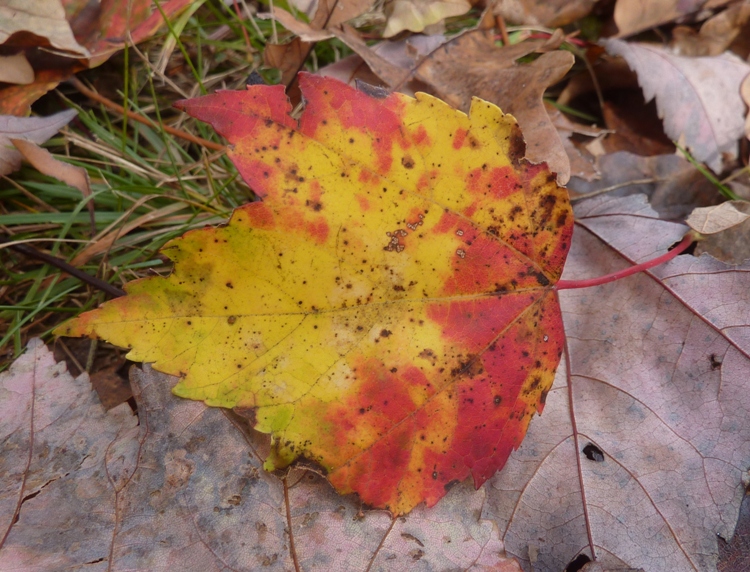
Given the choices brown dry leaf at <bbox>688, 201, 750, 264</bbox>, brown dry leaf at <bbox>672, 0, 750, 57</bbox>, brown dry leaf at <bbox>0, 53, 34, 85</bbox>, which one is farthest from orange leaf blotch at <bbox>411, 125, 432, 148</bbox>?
brown dry leaf at <bbox>672, 0, 750, 57</bbox>

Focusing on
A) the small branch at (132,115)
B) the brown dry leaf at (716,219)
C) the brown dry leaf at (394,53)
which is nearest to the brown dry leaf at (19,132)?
the small branch at (132,115)

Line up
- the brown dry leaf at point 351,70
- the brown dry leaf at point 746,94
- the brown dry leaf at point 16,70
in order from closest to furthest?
the brown dry leaf at point 16,70 → the brown dry leaf at point 351,70 → the brown dry leaf at point 746,94

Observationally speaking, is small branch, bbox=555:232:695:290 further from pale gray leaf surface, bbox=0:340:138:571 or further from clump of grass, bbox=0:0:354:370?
pale gray leaf surface, bbox=0:340:138:571

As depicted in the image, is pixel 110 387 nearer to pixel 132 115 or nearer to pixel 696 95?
pixel 132 115

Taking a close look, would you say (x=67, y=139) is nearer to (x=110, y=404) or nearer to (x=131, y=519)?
(x=110, y=404)

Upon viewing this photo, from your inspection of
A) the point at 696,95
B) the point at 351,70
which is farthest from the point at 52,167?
the point at 696,95

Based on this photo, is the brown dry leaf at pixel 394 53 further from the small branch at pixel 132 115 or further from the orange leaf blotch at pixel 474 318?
the orange leaf blotch at pixel 474 318

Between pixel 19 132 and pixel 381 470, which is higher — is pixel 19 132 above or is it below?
above
